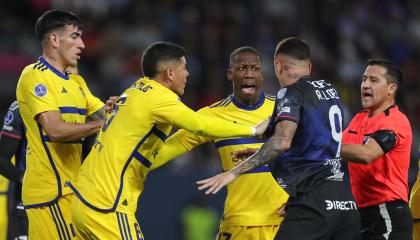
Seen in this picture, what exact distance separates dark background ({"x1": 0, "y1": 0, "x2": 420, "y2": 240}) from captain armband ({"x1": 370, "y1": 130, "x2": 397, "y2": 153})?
6.91 m

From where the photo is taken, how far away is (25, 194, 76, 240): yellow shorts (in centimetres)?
786

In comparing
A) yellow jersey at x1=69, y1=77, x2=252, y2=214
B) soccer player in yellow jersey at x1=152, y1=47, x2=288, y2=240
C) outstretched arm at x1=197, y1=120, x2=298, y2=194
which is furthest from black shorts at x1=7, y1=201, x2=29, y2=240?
outstretched arm at x1=197, y1=120, x2=298, y2=194

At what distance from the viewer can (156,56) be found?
25.2 feet

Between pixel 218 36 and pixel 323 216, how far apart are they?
10457mm

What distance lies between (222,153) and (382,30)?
11.7 meters

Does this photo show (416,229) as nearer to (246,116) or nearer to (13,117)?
(246,116)

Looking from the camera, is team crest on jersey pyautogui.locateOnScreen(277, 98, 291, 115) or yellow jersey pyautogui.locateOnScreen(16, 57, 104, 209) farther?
yellow jersey pyautogui.locateOnScreen(16, 57, 104, 209)

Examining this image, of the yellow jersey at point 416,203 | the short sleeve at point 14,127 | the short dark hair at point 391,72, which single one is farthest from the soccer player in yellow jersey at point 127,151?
the yellow jersey at point 416,203

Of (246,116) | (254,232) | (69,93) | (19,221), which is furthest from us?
(19,221)

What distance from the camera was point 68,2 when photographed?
1627cm

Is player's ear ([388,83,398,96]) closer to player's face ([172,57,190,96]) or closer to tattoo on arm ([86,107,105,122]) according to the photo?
player's face ([172,57,190,96])

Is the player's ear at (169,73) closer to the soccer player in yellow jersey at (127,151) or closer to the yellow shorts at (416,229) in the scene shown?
the soccer player in yellow jersey at (127,151)

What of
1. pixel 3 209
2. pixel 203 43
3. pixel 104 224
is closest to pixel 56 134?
pixel 104 224

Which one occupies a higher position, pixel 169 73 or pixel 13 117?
pixel 169 73
